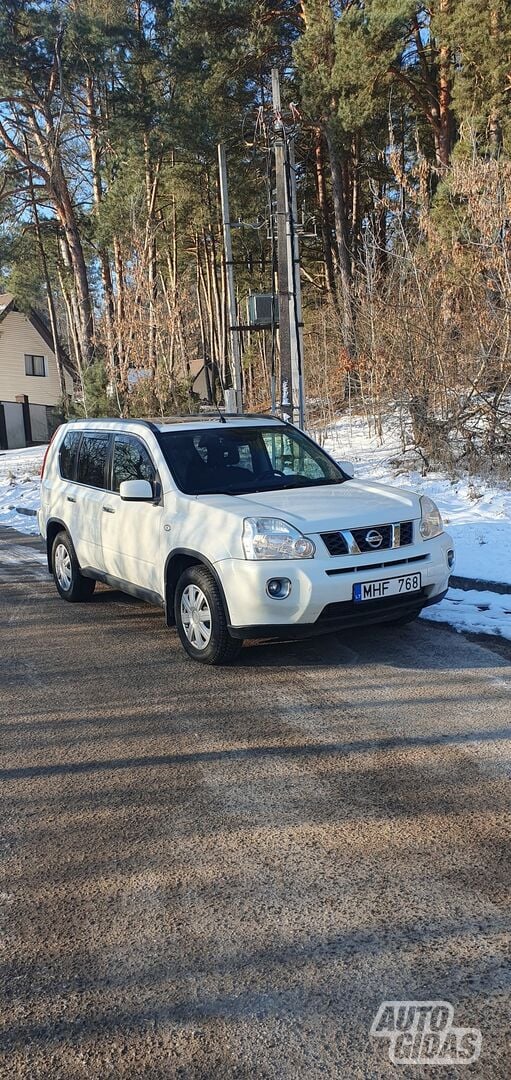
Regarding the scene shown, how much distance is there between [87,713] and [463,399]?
30.8 feet

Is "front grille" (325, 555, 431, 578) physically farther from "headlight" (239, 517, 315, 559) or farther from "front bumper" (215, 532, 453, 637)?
"headlight" (239, 517, 315, 559)

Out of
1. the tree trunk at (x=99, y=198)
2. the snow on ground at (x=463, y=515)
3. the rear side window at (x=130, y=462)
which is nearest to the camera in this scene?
the rear side window at (x=130, y=462)

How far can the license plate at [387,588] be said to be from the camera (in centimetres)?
519

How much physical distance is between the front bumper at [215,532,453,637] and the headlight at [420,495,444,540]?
458 millimetres

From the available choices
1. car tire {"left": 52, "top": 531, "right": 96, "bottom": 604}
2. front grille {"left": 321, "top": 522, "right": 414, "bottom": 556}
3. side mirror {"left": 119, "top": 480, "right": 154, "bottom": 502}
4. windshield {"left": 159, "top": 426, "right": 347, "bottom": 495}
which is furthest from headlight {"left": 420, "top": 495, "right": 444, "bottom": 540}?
car tire {"left": 52, "top": 531, "right": 96, "bottom": 604}

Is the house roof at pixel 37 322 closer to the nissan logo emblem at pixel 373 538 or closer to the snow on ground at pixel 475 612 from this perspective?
the snow on ground at pixel 475 612

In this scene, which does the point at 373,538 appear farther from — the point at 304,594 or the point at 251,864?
the point at 251,864

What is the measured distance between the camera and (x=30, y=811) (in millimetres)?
3703

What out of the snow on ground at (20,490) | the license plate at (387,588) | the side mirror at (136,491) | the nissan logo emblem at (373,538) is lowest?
the snow on ground at (20,490)

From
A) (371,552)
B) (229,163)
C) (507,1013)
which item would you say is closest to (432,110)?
(229,163)

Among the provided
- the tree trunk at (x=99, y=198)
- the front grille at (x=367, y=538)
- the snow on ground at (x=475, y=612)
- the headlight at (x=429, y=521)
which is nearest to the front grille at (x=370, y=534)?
the front grille at (x=367, y=538)

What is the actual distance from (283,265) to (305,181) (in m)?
20.8

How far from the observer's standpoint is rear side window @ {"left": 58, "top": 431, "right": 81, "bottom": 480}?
7.70 m

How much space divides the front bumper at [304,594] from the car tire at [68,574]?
2691 mm
